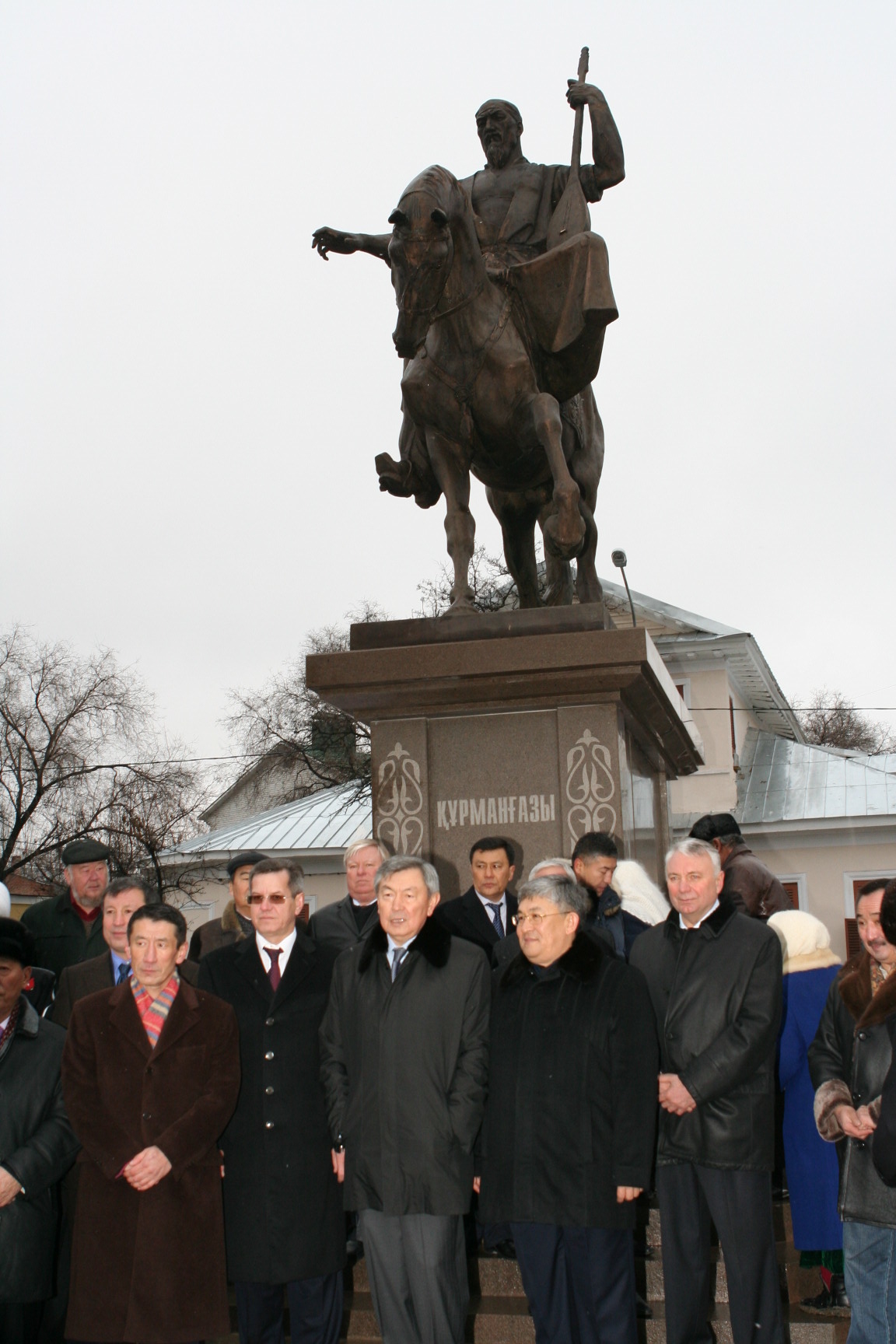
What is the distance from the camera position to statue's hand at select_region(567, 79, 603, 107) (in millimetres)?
8242

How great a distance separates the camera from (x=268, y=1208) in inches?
182

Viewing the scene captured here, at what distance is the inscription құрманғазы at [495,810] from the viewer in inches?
292

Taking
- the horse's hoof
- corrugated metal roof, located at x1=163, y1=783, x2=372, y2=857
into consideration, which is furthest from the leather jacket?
corrugated metal roof, located at x1=163, y1=783, x2=372, y2=857

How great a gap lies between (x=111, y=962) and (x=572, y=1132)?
201 centimetres

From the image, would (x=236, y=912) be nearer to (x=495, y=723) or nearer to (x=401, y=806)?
(x=401, y=806)

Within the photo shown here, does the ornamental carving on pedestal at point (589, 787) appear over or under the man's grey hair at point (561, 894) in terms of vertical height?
over

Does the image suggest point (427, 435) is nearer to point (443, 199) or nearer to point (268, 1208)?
point (443, 199)

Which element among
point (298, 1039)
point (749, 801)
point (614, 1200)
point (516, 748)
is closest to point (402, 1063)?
point (298, 1039)

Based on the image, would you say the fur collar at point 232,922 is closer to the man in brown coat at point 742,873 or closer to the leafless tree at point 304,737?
the man in brown coat at point 742,873

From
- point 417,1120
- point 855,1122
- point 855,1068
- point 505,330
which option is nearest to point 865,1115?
point 855,1122

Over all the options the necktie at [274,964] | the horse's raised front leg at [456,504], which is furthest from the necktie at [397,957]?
the horse's raised front leg at [456,504]

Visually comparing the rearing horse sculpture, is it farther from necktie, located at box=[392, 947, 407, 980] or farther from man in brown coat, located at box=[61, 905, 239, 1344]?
man in brown coat, located at box=[61, 905, 239, 1344]

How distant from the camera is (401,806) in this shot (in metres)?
7.62

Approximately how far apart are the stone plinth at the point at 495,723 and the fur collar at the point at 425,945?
2578mm
